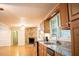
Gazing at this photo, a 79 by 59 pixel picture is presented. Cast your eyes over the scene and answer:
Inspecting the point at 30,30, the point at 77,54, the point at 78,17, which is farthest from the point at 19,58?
the point at 30,30

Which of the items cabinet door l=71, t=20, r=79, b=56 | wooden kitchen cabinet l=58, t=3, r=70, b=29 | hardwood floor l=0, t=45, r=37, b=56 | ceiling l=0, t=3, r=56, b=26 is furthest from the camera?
hardwood floor l=0, t=45, r=37, b=56

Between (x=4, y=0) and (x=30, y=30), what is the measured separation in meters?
8.77

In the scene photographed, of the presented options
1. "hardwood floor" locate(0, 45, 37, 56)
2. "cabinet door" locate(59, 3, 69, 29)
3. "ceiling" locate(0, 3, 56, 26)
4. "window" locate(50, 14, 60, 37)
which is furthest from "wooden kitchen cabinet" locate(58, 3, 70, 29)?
"hardwood floor" locate(0, 45, 37, 56)

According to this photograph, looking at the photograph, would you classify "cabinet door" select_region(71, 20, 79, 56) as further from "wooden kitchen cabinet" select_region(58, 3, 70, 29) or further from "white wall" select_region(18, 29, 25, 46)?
"white wall" select_region(18, 29, 25, 46)

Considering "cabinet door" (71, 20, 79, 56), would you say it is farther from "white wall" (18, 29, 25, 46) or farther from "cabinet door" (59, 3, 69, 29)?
"white wall" (18, 29, 25, 46)

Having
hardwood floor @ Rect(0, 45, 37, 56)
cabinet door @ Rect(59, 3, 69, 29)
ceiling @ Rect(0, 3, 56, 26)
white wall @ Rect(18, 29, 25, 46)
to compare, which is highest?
ceiling @ Rect(0, 3, 56, 26)

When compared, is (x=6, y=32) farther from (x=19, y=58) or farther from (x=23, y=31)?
(x=19, y=58)

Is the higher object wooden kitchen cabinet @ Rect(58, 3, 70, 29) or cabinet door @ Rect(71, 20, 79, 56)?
wooden kitchen cabinet @ Rect(58, 3, 70, 29)

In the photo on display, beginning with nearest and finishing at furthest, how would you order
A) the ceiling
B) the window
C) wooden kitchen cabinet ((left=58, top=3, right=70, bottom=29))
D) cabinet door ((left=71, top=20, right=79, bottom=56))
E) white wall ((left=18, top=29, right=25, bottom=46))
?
1. cabinet door ((left=71, top=20, right=79, bottom=56))
2. wooden kitchen cabinet ((left=58, top=3, right=70, bottom=29))
3. the ceiling
4. the window
5. white wall ((left=18, top=29, right=25, bottom=46))

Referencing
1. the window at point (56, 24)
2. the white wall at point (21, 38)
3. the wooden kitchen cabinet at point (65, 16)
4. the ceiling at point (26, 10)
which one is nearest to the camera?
the wooden kitchen cabinet at point (65, 16)

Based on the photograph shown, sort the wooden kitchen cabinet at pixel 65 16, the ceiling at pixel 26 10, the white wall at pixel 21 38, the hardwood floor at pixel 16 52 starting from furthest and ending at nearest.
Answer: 1. the white wall at pixel 21 38
2. the hardwood floor at pixel 16 52
3. the ceiling at pixel 26 10
4. the wooden kitchen cabinet at pixel 65 16

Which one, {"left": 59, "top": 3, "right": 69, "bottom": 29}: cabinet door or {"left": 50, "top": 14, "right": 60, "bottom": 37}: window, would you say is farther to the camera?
{"left": 50, "top": 14, "right": 60, "bottom": 37}: window

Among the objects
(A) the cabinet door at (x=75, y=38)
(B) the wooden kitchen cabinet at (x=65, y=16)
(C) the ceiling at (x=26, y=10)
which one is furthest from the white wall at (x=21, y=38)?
(A) the cabinet door at (x=75, y=38)

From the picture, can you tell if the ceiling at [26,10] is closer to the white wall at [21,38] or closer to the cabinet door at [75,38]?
the cabinet door at [75,38]
